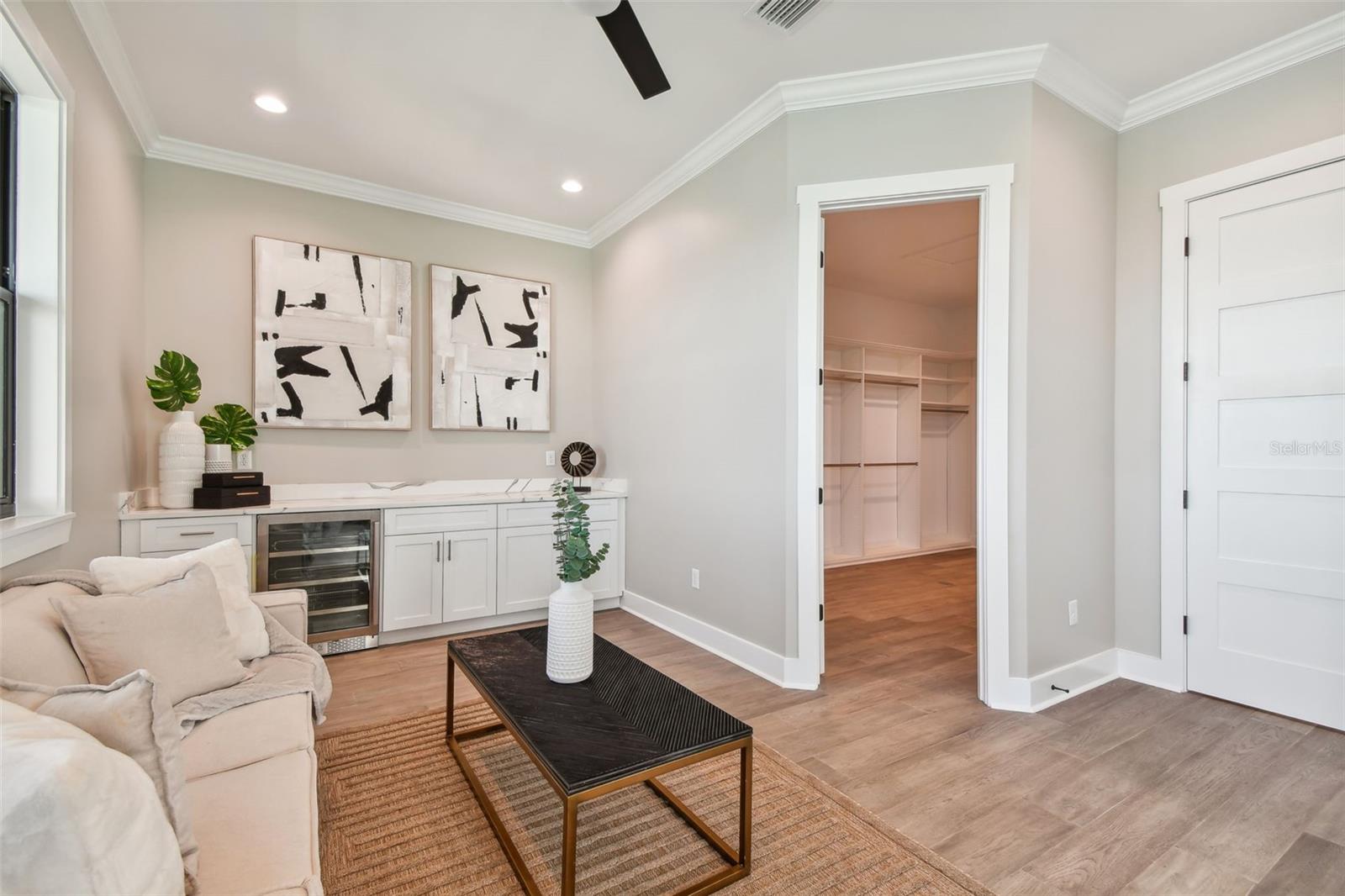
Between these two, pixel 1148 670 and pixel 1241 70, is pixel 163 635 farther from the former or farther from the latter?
pixel 1241 70

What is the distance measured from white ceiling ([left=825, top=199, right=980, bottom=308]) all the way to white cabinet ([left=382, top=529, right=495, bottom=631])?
2999 mm

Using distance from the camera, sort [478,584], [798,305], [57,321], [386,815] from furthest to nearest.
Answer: [478,584] → [798,305] → [57,321] → [386,815]

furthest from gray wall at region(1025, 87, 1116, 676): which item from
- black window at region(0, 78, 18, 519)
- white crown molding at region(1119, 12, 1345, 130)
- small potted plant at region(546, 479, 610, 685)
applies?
black window at region(0, 78, 18, 519)

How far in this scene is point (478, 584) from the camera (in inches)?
151

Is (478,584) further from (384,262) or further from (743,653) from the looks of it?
(384,262)

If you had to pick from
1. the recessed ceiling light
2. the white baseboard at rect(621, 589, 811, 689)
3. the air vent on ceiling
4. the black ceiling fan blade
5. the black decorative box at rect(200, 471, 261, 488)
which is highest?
the recessed ceiling light

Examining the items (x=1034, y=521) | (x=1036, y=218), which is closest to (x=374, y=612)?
(x=1034, y=521)

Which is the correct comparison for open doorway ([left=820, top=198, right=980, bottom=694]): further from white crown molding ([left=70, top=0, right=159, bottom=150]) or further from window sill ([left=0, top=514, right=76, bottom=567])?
white crown molding ([left=70, top=0, right=159, bottom=150])

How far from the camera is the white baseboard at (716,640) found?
299 cm

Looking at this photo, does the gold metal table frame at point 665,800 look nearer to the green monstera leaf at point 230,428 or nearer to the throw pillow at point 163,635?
the throw pillow at point 163,635

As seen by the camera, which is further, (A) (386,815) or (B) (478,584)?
(B) (478,584)

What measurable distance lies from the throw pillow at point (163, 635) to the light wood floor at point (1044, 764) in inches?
33.9

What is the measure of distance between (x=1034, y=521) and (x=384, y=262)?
4072 millimetres

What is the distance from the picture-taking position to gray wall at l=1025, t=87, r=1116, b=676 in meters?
2.73
